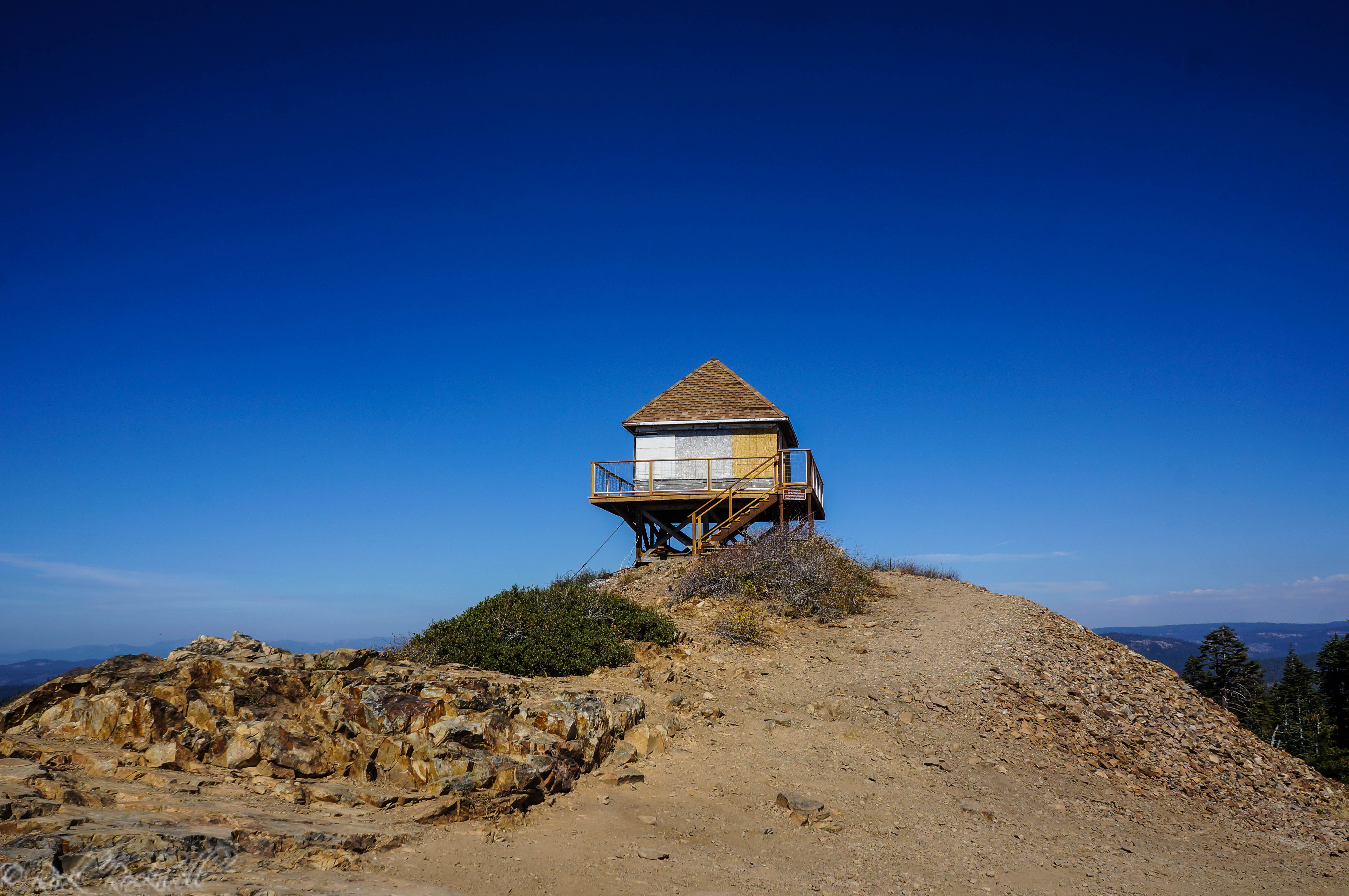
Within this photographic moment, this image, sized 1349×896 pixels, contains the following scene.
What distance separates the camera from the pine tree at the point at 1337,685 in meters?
40.4

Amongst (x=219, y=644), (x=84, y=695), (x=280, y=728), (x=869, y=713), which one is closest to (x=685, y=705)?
(x=869, y=713)

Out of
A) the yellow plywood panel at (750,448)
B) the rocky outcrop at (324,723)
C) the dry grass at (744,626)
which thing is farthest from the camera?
the yellow plywood panel at (750,448)

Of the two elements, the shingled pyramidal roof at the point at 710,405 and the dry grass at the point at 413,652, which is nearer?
the dry grass at the point at 413,652

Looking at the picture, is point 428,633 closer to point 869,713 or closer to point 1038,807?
point 869,713

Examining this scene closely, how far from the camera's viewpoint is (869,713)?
34.6 feet

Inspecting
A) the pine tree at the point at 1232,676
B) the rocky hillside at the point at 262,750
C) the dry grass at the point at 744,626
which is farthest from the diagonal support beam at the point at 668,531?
the pine tree at the point at 1232,676

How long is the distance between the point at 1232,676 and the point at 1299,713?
6.57 meters

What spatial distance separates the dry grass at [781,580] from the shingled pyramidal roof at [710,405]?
6.98 metres

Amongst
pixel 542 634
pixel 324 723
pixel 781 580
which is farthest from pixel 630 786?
pixel 781 580

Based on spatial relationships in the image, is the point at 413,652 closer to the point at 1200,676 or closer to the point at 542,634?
the point at 542,634

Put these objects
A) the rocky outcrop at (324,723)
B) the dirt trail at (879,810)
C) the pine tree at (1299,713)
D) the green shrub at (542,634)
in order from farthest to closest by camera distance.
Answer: the pine tree at (1299,713)
the green shrub at (542,634)
the rocky outcrop at (324,723)
the dirt trail at (879,810)

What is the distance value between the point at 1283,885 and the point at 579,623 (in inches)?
348

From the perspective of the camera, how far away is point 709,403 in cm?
2469

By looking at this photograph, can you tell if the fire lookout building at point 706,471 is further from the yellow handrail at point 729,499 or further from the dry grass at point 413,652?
the dry grass at point 413,652
